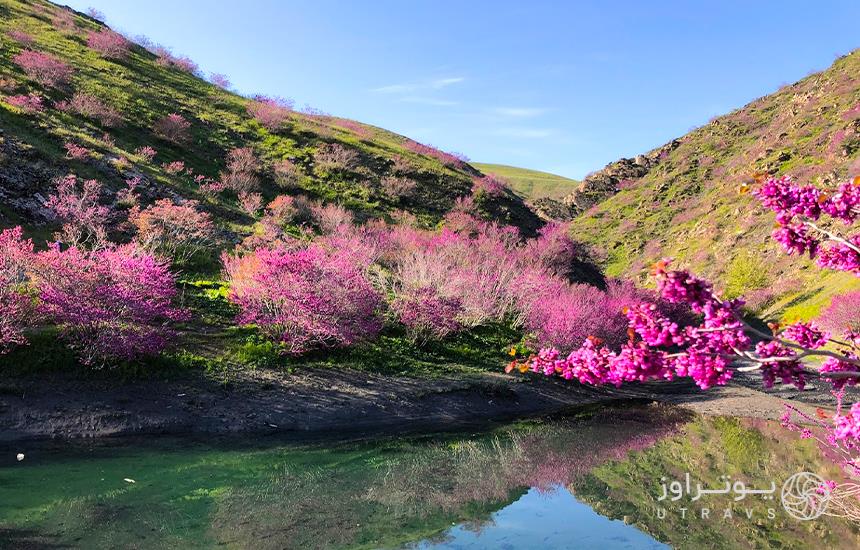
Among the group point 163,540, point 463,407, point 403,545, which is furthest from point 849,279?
point 163,540

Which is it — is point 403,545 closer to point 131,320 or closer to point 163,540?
point 163,540

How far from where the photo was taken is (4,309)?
14.5 meters

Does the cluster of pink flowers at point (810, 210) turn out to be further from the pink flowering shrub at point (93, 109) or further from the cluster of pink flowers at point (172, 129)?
the cluster of pink flowers at point (172, 129)

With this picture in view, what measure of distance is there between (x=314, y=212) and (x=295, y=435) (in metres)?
25.9

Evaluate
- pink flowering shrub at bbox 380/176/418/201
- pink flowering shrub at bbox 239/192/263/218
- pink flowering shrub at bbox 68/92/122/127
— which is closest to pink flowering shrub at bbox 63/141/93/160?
pink flowering shrub at bbox 68/92/122/127

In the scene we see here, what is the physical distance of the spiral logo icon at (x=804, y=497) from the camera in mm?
10555

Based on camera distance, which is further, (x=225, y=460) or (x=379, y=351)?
(x=379, y=351)

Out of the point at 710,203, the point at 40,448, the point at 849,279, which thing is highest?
the point at 710,203

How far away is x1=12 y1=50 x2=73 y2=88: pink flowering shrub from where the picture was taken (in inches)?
1598

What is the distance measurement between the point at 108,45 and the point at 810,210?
6657 cm

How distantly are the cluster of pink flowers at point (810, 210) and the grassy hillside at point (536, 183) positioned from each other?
5017 inches

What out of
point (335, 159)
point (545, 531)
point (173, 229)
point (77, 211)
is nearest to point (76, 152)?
A: point (77, 211)

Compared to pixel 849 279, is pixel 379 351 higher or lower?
lower

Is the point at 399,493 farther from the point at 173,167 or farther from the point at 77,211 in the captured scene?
the point at 173,167
